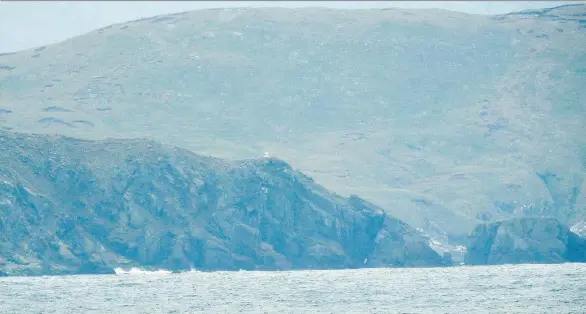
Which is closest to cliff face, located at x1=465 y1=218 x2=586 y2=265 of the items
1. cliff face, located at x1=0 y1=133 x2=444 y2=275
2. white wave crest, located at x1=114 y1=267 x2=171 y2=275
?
cliff face, located at x1=0 y1=133 x2=444 y2=275

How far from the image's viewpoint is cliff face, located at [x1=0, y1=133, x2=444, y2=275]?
157 m

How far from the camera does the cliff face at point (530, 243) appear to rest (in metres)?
165

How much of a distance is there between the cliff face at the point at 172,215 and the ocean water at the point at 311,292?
12070mm

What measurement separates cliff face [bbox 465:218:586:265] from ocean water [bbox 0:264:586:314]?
15178 mm

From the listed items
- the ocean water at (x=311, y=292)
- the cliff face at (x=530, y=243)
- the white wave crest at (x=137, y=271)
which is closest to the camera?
the ocean water at (x=311, y=292)

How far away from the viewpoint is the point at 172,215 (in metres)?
166

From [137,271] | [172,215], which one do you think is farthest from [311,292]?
[172,215]

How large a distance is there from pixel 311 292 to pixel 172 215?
162ft

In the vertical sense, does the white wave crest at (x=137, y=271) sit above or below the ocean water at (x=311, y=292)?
below

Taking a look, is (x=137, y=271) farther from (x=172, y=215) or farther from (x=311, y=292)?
(x=311, y=292)

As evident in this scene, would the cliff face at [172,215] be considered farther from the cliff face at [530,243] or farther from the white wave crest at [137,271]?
the cliff face at [530,243]

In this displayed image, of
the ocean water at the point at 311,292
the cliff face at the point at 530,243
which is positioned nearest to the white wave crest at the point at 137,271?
the ocean water at the point at 311,292

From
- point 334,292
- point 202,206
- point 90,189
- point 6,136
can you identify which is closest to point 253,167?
point 202,206

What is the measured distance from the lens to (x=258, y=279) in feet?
454
